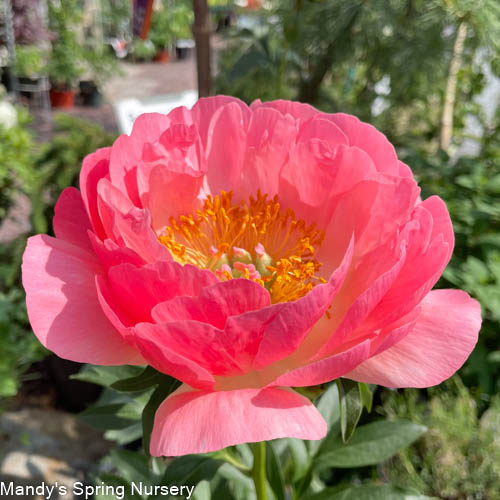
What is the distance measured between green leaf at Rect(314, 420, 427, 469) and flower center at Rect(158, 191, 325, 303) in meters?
0.29

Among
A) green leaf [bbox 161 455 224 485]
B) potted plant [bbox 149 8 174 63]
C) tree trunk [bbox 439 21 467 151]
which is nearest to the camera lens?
green leaf [bbox 161 455 224 485]

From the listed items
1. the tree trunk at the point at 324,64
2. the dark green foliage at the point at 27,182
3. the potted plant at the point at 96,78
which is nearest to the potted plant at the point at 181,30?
the potted plant at the point at 96,78

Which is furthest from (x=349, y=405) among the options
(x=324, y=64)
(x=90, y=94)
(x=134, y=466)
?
(x=90, y=94)

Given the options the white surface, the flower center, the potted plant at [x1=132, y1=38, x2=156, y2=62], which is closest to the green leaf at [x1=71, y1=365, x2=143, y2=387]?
the flower center

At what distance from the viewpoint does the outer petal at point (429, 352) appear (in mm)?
454

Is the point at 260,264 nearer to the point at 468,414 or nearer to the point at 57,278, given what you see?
the point at 57,278

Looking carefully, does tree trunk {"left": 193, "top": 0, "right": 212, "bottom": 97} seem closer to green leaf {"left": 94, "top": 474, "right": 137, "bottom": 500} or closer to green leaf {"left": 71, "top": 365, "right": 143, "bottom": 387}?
green leaf {"left": 71, "top": 365, "right": 143, "bottom": 387}

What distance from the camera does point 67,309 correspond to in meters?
0.46

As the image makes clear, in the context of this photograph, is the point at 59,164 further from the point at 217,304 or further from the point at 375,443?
the point at 217,304

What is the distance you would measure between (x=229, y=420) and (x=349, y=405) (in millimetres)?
130

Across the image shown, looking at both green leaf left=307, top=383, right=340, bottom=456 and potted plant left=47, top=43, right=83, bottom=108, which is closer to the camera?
green leaf left=307, top=383, right=340, bottom=456

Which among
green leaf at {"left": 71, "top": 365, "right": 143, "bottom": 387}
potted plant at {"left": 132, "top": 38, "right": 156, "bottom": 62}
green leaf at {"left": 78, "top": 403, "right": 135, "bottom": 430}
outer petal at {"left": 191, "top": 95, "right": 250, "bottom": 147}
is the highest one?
outer petal at {"left": 191, "top": 95, "right": 250, "bottom": 147}

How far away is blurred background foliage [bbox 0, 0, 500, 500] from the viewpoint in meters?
0.84

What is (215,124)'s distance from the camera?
582mm
